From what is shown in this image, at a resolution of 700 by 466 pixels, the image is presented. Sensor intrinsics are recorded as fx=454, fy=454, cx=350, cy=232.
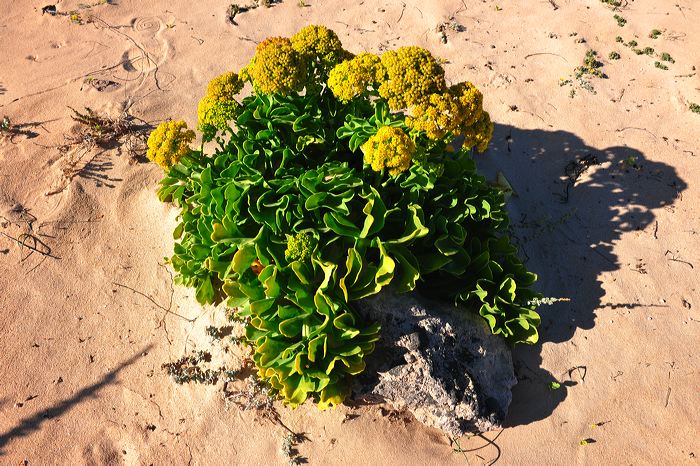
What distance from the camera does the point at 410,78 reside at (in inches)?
156

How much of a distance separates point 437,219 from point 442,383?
1602 mm

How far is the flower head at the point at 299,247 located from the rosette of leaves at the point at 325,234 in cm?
1

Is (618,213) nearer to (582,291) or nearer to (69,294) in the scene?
(582,291)

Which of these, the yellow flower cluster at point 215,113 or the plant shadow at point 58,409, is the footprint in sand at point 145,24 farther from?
the plant shadow at point 58,409

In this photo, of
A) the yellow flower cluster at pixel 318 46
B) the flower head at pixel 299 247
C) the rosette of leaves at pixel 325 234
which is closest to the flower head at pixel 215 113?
the rosette of leaves at pixel 325 234

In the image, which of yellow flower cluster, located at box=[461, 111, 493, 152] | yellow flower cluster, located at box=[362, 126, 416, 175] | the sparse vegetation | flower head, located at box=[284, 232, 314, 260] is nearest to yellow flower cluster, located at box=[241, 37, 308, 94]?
yellow flower cluster, located at box=[362, 126, 416, 175]

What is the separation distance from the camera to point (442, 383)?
440 cm

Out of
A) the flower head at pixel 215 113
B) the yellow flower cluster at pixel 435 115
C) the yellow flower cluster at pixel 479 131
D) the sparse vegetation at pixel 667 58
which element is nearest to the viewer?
the yellow flower cluster at pixel 435 115

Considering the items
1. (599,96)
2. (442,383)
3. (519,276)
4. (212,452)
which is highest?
(599,96)

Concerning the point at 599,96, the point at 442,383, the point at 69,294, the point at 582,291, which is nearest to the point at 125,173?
the point at 69,294

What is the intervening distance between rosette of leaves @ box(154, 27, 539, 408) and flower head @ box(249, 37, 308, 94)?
0.05m

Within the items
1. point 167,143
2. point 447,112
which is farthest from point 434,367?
point 167,143

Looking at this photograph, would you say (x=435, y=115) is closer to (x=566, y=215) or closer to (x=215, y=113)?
(x=215, y=113)

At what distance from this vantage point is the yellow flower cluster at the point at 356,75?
4.02 m
